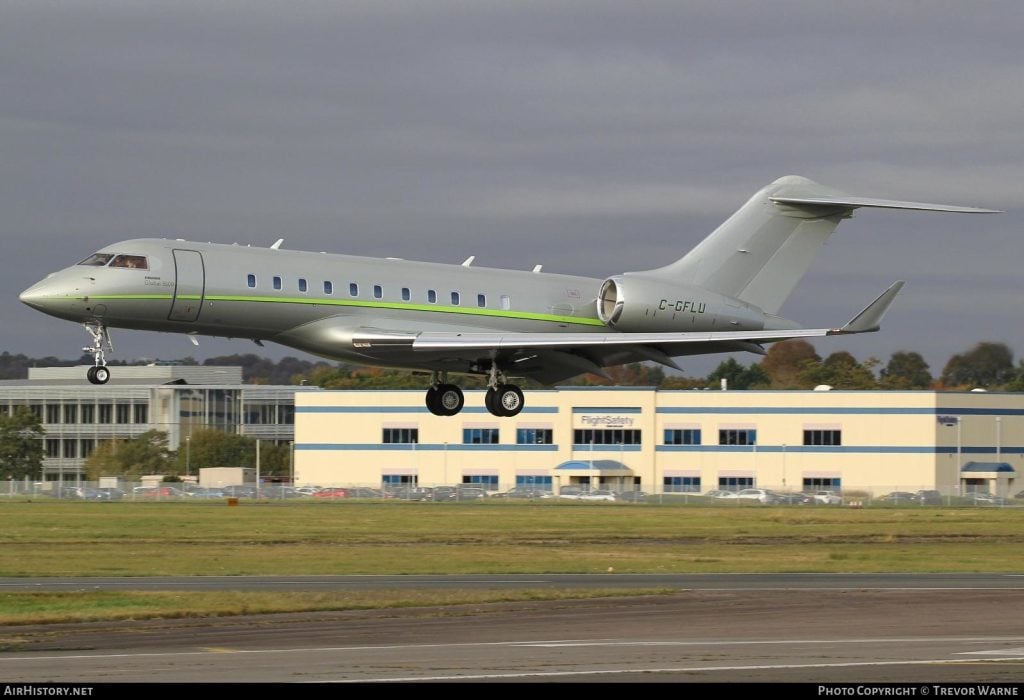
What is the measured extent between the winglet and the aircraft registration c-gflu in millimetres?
36

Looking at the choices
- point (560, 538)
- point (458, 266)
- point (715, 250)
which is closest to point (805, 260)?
point (715, 250)

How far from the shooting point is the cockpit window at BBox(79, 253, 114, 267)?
30.1 meters

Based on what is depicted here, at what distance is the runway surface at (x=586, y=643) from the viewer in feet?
53.0

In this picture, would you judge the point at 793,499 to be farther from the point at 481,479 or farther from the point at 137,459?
the point at 137,459

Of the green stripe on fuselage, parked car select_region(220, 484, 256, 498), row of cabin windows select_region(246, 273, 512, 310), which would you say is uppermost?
row of cabin windows select_region(246, 273, 512, 310)

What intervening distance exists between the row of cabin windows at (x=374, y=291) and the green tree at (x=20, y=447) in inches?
2772

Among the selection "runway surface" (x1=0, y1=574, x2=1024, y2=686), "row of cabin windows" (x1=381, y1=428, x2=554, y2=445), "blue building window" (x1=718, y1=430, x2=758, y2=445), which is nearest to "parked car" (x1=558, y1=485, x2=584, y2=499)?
"row of cabin windows" (x1=381, y1=428, x2=554, y2=445)

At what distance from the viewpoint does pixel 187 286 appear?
30.1m

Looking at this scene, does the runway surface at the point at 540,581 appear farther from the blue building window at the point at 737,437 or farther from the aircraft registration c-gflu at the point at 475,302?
the blue building window at the point at 737,437

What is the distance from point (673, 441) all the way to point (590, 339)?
54310 mm

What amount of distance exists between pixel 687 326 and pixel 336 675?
2089 cm

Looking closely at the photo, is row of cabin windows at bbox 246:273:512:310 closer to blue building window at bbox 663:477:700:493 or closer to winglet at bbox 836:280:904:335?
winglet at bbox 836:280:904:335

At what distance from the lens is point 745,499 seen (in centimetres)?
7162

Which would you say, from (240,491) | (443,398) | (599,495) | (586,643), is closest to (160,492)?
(240,491)
